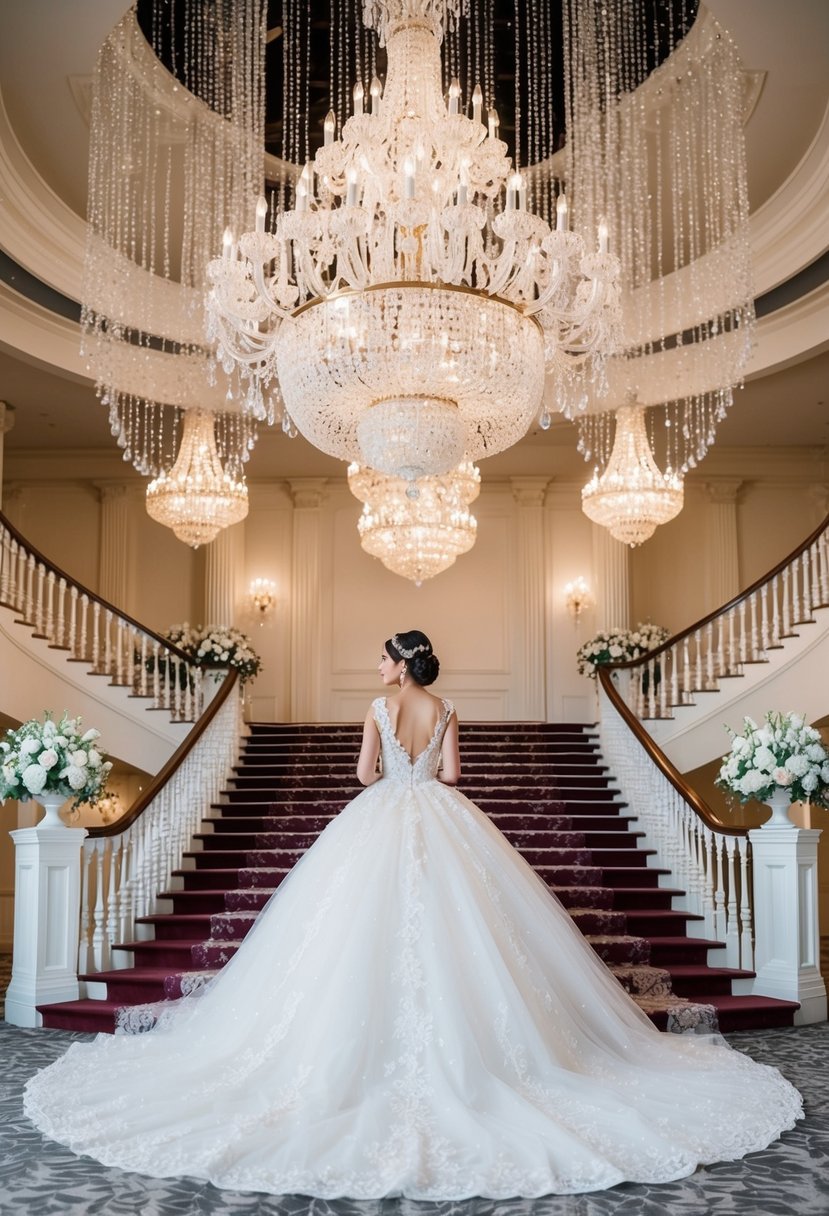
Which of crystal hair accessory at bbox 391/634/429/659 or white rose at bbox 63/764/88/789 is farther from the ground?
crystal hair accessory at bbox 391/634/429/659

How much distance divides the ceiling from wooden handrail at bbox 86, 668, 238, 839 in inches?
135

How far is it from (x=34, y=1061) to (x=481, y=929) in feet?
8.62

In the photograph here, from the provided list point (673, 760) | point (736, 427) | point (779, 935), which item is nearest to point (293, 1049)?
point (779, 935)

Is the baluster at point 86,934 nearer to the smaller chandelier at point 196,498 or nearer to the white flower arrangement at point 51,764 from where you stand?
the white flower arrangement at point 51,764

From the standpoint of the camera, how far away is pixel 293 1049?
175 inches

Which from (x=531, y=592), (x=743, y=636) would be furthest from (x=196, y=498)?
(x=531, y=592)

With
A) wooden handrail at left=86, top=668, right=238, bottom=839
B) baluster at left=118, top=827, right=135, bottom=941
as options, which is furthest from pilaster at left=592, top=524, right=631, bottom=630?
baluster at left=118, top=827, right=135, bottom=941

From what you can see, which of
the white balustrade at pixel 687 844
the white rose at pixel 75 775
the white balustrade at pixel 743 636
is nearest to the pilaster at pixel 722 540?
the white balustrade at pixel 743 636

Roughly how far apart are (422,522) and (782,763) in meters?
3.82

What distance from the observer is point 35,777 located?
7051 mm

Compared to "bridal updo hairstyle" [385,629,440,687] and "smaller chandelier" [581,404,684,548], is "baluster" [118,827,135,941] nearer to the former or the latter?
"bridal updo hairstyle" [385,629,440,687]

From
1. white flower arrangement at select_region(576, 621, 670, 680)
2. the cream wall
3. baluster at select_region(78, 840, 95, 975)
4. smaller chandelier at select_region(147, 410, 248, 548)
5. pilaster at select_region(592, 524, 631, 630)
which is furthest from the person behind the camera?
the cream wall

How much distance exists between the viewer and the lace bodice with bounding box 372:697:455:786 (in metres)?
5.45

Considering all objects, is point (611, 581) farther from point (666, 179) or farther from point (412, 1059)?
point (412, 1059)
